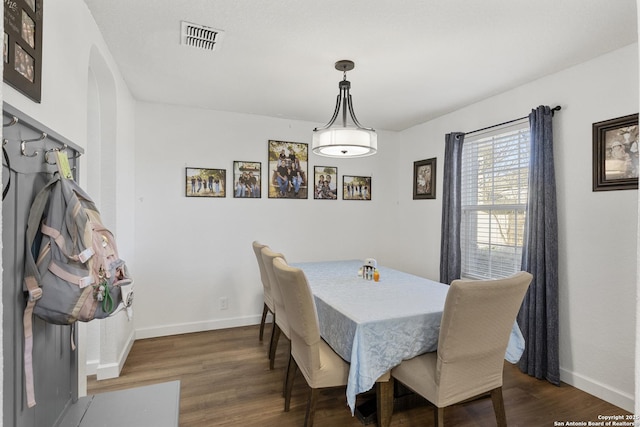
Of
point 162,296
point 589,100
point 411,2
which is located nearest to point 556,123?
point 589,100

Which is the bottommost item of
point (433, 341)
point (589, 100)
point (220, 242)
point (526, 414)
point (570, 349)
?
point (526, 414)

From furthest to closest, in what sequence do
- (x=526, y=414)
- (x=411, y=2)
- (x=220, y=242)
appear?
1. (x=220, y=242)
2. (x=526, y=414)
3. (x=411, y=2)

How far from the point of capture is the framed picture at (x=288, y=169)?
3887 millimetres

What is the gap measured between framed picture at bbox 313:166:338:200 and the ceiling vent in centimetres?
204

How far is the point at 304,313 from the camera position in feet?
5.96

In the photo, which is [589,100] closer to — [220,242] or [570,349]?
[570,349]

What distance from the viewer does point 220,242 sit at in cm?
368

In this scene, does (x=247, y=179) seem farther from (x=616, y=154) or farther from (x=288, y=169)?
(x=616, y=154)

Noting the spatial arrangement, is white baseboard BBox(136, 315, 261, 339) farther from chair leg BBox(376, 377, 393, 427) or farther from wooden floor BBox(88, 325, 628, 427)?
chair leg BBox(376, 377, 393, 427)

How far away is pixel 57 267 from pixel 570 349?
10.6 feet

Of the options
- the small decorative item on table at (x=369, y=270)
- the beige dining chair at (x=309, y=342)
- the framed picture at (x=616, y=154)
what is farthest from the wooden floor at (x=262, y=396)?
the framed picture at (x=616, y=154)

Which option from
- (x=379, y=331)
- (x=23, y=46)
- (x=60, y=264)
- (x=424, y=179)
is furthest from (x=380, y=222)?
(x=23, y=46)

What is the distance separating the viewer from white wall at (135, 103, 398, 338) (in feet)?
11.2

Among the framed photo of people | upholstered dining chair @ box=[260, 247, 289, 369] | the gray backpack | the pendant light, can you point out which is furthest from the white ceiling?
upholstered dining chair @ box=[260, 247, 289, 369]
